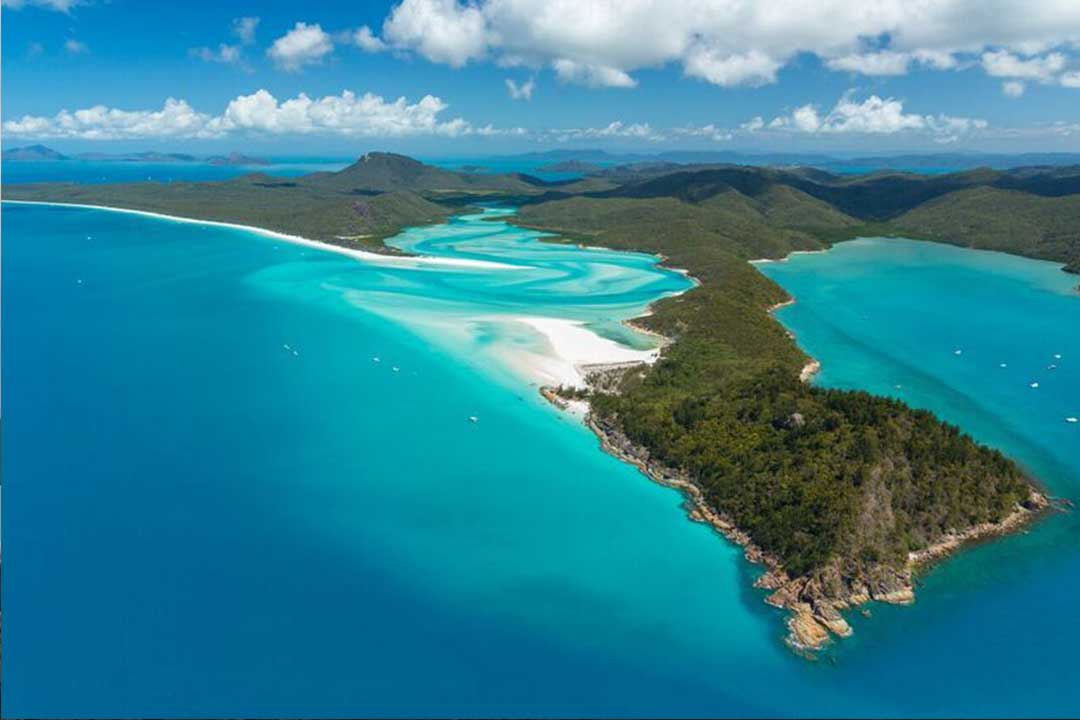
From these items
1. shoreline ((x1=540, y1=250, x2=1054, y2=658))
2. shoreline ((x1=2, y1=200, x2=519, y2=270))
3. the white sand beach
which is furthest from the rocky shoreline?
shoreline ((x1=2, y1=200, x2=519, y2=270))

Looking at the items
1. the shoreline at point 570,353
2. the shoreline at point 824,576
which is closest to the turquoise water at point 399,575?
the shoreline at point 824,576

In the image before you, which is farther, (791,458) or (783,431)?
(783,431)

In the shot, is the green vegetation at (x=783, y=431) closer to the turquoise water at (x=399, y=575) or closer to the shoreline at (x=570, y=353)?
the turquoise water at (x=399, y=575)

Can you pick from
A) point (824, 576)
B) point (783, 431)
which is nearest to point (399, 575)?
point (824, 576)

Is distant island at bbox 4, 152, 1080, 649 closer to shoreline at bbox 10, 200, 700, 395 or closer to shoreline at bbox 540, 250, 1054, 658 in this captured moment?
shoreline at bbox 540, 250, 1054, 658


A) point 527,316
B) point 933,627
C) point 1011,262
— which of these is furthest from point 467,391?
point 1011,262

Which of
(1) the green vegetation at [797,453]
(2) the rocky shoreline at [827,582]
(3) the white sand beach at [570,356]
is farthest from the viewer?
(3) the white sand beach at [570,356]

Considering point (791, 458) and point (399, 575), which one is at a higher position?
point (791, 458)

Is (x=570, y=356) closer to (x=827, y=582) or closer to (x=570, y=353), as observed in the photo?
(x=570, y=353)
